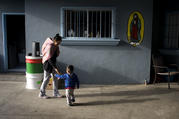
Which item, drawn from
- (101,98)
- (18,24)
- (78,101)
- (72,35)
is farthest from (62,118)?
(18,24)

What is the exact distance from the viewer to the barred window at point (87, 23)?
22.5ft

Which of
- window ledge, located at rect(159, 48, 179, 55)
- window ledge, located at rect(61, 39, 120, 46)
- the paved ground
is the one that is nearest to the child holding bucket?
the paved ground

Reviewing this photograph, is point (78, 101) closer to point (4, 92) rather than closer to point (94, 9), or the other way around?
point (4, 92)

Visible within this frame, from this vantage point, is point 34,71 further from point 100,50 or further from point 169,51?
point 169,51

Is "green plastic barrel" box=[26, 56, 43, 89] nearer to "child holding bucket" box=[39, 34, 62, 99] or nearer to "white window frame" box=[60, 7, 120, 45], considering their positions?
"child holding bucket" box=[39, 34, 62, 99]

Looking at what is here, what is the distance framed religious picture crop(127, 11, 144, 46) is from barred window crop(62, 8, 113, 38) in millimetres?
610

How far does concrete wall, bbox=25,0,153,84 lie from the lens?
22.2ft

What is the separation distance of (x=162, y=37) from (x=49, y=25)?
419 cm

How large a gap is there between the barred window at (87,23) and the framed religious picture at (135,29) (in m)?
0.61

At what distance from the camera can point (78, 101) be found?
17.4ft

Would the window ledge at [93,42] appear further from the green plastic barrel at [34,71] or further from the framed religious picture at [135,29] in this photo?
the green plastic barrel at [34,71]

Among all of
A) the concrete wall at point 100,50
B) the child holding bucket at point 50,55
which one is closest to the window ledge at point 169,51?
the concrete wall at point 100,50

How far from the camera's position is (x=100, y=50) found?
6.91 metres

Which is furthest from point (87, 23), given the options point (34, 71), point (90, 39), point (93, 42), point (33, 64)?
point (34, 71)
